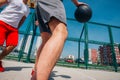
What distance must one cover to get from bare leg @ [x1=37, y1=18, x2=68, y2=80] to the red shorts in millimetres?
1466

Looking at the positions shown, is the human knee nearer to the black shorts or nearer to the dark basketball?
the black shorts

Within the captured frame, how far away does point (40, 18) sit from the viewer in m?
1.85

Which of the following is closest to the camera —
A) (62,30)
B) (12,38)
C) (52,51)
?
(52,51)

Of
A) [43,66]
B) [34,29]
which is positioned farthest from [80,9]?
[34,29]

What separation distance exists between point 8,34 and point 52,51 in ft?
5.58

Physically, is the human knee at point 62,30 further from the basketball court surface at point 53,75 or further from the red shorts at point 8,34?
the red shorts at point 8,34

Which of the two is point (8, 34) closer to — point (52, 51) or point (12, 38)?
point (12, 38)

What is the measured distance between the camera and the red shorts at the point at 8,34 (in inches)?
112

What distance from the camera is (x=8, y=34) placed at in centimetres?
295

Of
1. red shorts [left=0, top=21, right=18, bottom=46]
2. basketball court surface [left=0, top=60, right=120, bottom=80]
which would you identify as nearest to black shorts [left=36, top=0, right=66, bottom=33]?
basketball court surface [left=0, top=60, right=120, bottom=80]

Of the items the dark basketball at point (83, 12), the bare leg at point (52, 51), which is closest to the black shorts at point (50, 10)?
the bare leg at point (52, 51)

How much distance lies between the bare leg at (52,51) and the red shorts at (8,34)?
1.47m

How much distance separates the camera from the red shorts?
2.84 m

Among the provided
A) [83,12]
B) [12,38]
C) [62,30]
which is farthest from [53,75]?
[62,30]
